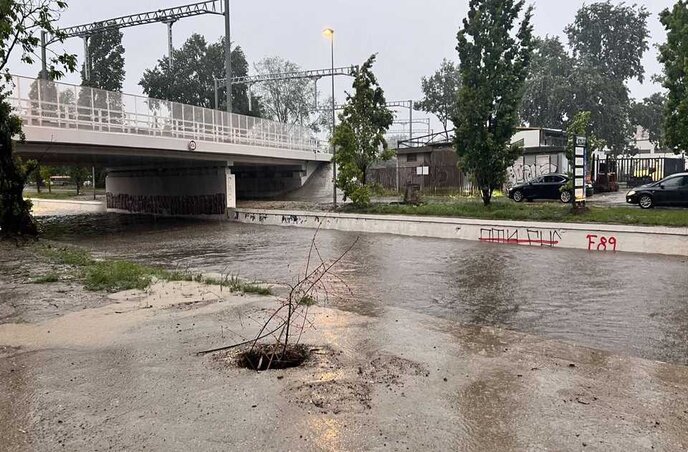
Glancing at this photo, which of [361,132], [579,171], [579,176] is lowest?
[579,176]

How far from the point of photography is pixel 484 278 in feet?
42.0

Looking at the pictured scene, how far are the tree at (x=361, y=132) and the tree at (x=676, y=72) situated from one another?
12.6 m

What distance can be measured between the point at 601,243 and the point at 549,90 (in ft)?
145

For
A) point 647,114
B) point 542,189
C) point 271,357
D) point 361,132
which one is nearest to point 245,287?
point 271,357

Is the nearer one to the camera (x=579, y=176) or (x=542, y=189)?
(x=579, y=176)

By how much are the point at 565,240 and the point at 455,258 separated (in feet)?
15.6

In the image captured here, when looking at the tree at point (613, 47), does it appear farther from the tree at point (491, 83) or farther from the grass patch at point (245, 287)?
the grass patch at point (245, 287)

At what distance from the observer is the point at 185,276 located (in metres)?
11.9

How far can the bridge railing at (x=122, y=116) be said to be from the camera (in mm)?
21141

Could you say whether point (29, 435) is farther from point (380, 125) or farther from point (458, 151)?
point (380, 125)

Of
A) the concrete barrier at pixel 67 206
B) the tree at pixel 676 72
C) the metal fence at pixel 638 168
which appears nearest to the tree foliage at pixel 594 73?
the metal fence at pixel 638 168

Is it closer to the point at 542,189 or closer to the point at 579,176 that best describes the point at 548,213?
the point at 579,176

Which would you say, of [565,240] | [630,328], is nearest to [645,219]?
[565,240]

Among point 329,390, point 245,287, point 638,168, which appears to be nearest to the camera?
point 329,390
